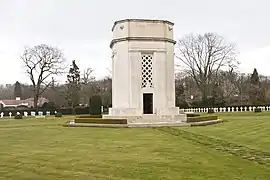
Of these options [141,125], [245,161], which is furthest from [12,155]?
[141,125]

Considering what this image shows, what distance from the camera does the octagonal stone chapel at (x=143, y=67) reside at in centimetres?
3000

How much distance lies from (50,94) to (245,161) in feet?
218

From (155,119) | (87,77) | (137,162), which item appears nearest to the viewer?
(137,162)

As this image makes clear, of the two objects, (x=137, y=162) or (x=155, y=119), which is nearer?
(x=137, y=162)

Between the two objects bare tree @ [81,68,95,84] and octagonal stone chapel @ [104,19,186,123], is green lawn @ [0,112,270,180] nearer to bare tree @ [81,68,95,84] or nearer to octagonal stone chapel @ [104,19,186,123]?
octagonal stone chapel @ [104,19,186,123]

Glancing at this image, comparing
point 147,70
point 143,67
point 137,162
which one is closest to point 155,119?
point 147,70

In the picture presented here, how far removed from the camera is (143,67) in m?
30.5

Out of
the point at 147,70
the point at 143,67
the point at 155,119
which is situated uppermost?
the point at 143,67

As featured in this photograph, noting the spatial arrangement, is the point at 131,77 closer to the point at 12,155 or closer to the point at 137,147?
the point at 137,147

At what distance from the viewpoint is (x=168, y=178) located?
776 centimetres

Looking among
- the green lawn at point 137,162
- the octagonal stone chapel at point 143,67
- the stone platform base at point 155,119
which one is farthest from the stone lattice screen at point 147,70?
the green lawn at point 137,162

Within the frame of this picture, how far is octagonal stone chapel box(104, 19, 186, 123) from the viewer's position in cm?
3000

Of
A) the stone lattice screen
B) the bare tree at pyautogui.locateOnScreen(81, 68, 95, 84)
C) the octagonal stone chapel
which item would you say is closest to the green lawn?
the octagonal stone chapel

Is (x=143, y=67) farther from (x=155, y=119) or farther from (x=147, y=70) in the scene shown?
(x=155, y=119)
